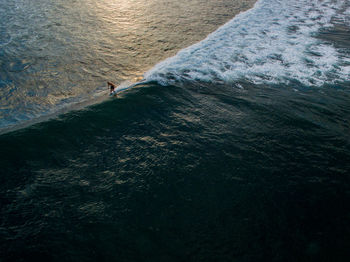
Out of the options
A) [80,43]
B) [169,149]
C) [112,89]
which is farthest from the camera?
[80,43]

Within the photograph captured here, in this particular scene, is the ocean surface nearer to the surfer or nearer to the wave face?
the wave face

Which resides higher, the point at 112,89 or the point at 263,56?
the point at 112,89

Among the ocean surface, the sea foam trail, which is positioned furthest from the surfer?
the sea foam trail

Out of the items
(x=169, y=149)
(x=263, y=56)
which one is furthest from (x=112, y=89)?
(x=263, y=56)

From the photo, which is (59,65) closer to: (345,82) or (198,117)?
(198,117)

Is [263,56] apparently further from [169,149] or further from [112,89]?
[169,149]

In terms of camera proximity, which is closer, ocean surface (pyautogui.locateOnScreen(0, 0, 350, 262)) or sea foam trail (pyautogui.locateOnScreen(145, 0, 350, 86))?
ocean surface (pyautogui.locateOnScreen(0, 0, 350, 262))
